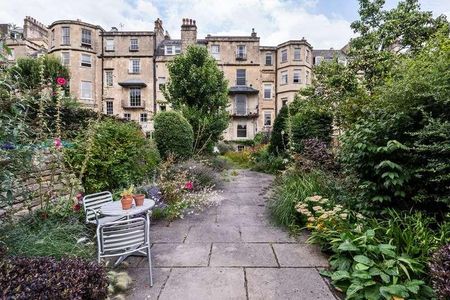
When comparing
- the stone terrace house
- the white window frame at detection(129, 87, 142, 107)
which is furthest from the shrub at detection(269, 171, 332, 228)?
the white window frame at detection(129, 87, 142, 107)

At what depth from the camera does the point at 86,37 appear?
24094 millimetres

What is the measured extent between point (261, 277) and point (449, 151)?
8.39ft

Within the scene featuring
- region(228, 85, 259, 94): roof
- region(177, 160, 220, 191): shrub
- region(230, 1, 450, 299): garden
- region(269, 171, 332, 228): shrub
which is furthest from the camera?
region(228, 85, 259, 94): roof

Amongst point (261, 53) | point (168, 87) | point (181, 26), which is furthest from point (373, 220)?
point (261, 53)

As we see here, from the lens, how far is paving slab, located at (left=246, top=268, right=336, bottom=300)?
7.81 ft

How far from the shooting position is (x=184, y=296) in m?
2.37

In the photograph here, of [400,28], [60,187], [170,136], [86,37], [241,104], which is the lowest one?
[60,187]

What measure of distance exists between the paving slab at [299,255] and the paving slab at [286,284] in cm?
14

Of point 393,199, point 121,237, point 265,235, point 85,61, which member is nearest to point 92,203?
point 121,237

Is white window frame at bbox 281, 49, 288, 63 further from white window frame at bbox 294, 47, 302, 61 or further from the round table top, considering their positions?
the round table top

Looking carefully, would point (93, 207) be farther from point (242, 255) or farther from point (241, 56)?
point (241, 56)

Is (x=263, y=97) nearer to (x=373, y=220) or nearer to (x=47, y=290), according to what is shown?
(x=373, y=220)

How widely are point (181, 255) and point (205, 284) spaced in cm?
77

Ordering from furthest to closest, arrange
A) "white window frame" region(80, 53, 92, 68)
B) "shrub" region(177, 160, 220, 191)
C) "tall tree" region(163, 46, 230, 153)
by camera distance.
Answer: "white window frame" region(80, 53, 92, 68) → "tall tree" region(163, 46, 230, 153) → "shrub" region(177, 160, 220, 191)
